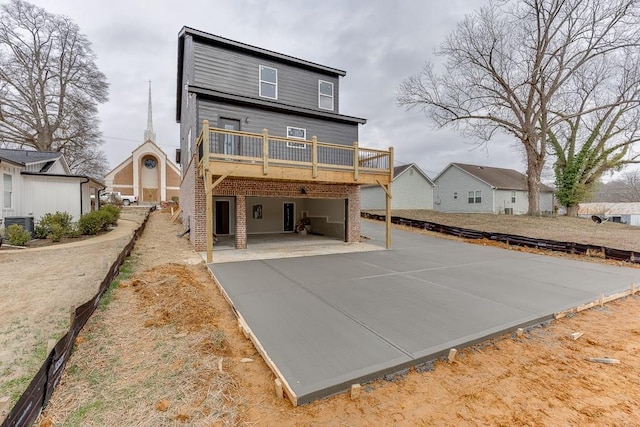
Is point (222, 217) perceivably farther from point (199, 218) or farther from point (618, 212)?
point (618, 212)

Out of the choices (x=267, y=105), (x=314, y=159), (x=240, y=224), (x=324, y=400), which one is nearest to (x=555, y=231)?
(x=314, y=159)

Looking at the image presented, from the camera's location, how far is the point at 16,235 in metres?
9.63

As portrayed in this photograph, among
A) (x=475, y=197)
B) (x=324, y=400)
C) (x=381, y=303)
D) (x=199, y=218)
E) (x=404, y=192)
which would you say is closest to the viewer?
(x=324, y=400)

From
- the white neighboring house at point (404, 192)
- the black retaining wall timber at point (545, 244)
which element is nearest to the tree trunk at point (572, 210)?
the white neighboring house at point (404, 192)

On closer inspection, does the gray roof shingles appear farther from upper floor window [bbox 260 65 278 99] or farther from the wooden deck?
upper floor window [bbox 260 65 278 99]

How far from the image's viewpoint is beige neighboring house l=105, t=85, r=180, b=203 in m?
31.8

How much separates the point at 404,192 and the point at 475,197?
281 inches

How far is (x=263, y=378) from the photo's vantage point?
2801 millimetres

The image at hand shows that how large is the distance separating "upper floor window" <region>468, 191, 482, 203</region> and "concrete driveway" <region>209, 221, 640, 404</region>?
20.3 metres

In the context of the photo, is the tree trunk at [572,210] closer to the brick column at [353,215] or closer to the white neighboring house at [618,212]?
the white neighboring house at [618,212]

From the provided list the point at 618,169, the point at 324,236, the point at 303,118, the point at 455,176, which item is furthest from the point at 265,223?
the point at 618,169

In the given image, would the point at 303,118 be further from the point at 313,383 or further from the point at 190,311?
the point at 313,383

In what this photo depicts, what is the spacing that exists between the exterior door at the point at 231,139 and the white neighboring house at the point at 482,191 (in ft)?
80.7

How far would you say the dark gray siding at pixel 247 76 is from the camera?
10938 millimetres
